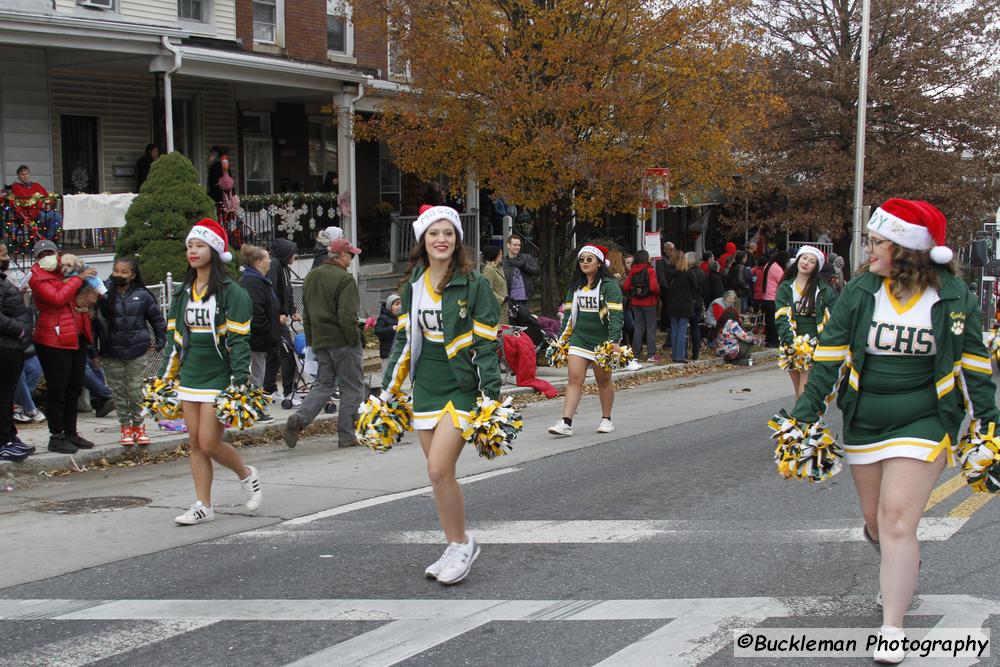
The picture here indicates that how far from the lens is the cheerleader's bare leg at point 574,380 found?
435 inches

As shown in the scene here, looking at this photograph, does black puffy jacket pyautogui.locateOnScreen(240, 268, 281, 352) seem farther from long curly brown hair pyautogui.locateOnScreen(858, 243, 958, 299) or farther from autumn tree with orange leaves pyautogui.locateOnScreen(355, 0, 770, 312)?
long curly brown hair pyautogui.locateOnScreen(858, 243, 958, 299)

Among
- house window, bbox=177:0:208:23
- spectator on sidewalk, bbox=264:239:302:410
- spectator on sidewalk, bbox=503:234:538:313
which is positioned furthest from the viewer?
house window, bbox=177:0:208:23

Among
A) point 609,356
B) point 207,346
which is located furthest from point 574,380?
point 207,346

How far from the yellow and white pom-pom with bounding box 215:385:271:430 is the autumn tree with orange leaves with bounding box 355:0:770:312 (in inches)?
415

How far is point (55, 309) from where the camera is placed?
963 centimetres

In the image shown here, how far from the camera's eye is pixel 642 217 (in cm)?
1984

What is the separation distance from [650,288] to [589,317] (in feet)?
23.4

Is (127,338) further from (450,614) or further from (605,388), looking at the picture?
(450,614)

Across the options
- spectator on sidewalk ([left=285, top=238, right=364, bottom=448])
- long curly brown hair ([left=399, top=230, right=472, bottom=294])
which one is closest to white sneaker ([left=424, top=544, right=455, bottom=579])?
long curly brown hair ([left=399, top=230, right=472, bottom=294])

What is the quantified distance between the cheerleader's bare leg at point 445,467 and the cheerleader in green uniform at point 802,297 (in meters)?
5.20

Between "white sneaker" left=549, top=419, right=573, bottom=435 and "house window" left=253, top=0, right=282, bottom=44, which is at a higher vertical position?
"house window" left=253, top=0, right=282, bottom=44

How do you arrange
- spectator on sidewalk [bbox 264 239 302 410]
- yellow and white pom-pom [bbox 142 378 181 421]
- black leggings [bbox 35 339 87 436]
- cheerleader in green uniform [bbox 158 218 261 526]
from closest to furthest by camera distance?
cheerleader in green uniform [bbox 158 218 261 526] → yellow and white pom-pom [bbox 142 378 181 421] → black leggings [bbox 35 339 87 436] → spectator on sidewalk [bbox 264 239 302 410]

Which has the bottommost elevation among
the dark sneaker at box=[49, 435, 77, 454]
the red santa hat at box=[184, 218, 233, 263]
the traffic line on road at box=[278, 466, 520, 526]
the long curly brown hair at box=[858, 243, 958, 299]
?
the traffic line on road at box=[278, 466, 520, 526]

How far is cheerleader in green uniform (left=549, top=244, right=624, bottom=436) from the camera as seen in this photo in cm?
1091
